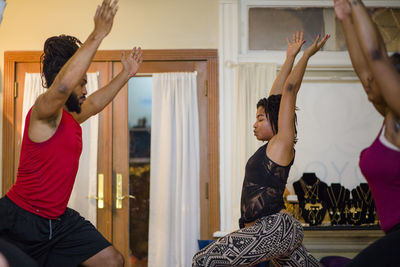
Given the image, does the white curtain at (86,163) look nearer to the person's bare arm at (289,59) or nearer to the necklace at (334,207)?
→ the person's bare arm at (289,59)

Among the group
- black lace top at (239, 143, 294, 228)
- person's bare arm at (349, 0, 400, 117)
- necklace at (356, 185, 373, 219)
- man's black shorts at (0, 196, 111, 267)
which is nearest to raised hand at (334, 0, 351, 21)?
person's bare arm at (349, 0, 400, 117)

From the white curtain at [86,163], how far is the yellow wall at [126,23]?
306 mm

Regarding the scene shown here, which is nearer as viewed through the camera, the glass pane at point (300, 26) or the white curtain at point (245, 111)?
the white curtain at point (245, 111)

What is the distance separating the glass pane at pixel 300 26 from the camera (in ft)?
14.9

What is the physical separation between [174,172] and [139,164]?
0.36 m

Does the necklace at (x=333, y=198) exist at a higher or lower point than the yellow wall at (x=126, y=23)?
lower

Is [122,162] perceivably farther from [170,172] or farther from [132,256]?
[132,256]

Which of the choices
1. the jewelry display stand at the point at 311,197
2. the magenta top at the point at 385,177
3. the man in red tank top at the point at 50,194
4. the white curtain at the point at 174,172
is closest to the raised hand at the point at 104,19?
the man in red tank top at the point at 50,194

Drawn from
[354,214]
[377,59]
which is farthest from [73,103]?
[354,214]

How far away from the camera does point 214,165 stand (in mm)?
4410

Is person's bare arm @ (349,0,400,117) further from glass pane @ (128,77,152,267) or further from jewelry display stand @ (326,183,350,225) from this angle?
glass pane @ (128,77,152,267)

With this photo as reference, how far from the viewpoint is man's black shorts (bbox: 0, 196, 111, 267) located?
2.31 m

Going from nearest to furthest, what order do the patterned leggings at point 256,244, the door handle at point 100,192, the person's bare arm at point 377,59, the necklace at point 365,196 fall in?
the person's bare arm at point 377,59
the patterned leggings at point 256,244
the necklace at point 365,196
the door handle at point 100,192

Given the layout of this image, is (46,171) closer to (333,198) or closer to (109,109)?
(109,109)
